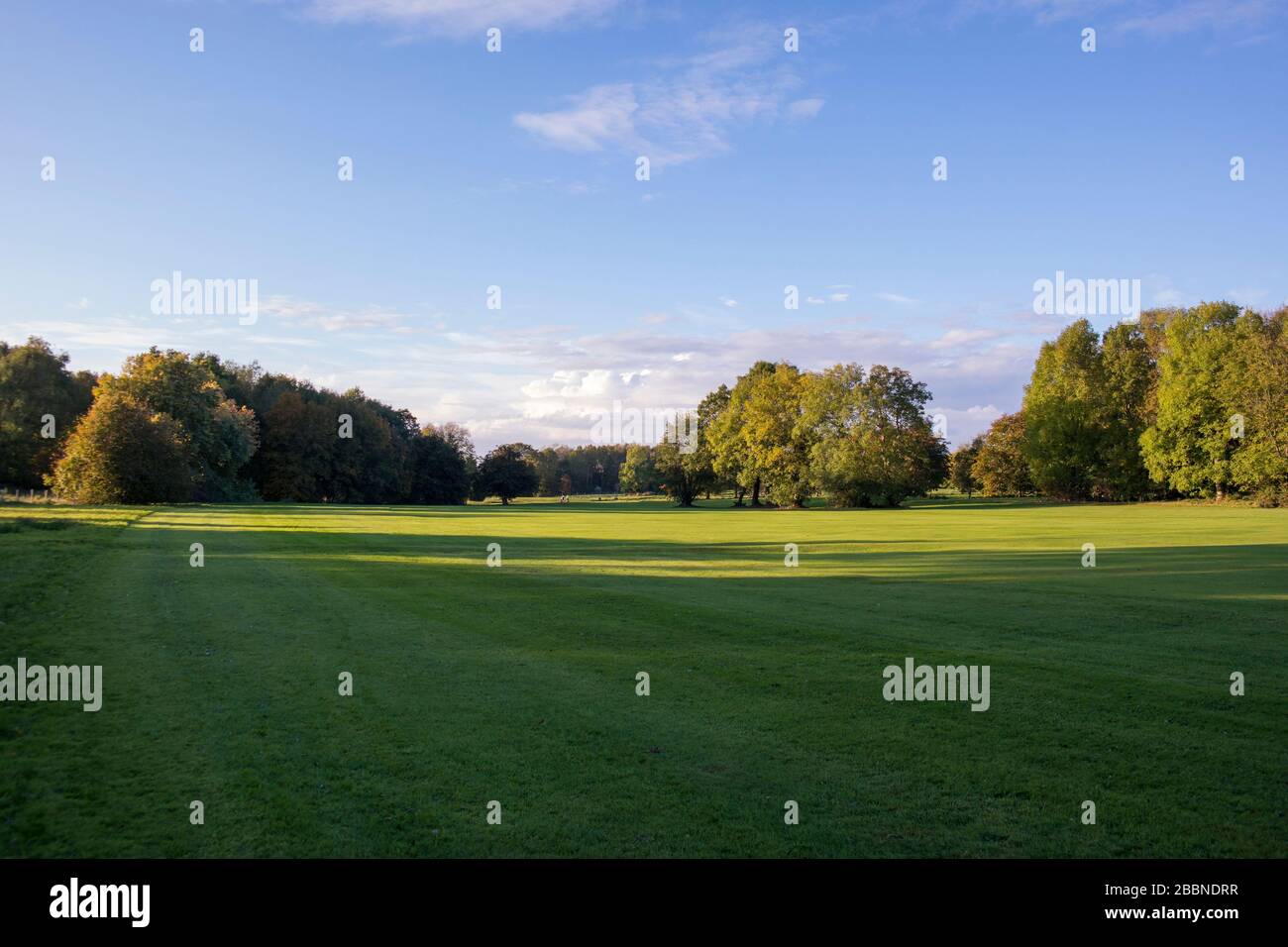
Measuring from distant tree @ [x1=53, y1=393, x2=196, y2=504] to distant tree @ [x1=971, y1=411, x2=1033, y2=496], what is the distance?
98.1 metres

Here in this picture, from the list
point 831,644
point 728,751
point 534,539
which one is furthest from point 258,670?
point 534,539

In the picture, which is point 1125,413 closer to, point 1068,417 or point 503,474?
point 1068,417

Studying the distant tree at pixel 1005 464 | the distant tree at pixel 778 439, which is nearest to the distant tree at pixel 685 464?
the distant tree at pixel 778 439

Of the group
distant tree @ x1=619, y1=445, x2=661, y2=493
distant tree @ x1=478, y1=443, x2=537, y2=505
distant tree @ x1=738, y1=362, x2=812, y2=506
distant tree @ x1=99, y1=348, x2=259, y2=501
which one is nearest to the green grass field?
distant tree @ x1=99, y1=348, x2=259, y2=501

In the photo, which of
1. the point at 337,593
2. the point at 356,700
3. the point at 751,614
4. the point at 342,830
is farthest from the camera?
the point at 337,593

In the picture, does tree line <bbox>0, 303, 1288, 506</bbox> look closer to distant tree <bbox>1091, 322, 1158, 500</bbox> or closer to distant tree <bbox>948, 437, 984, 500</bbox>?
distant tree <bbox>1091, 322, 1158, 500</bbox>

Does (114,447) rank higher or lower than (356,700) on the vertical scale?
higher

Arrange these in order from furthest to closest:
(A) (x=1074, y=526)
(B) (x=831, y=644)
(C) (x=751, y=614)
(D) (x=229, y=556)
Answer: (A) (x=1074, y=526) → (D) (x=229, y=556) → (C) (x=751, y=614) → (B) (x=831, y=644)

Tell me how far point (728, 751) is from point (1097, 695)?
205 inches

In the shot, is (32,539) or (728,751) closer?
(728,751)

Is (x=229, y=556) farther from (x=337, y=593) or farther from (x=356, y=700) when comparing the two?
(x=356, y=700)

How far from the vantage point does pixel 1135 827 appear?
6129 millimetres

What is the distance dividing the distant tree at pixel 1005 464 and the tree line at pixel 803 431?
0.29 meters

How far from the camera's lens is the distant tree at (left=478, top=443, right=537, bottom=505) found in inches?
5443
